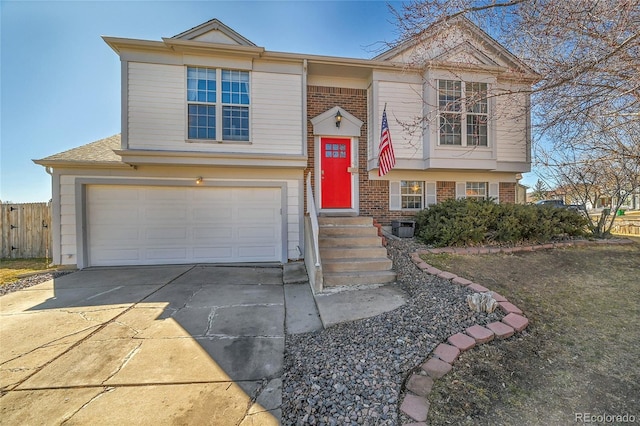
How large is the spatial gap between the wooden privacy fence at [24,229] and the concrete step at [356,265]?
929 centimetres

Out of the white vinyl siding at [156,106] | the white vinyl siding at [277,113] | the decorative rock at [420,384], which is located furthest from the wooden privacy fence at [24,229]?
the decorative rock at [420,384]

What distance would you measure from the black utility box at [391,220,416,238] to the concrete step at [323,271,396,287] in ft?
8.02

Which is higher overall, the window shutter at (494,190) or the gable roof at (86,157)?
the gable roof at (86,157)

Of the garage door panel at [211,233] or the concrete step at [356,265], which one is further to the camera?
the garage door panel at [211,233]

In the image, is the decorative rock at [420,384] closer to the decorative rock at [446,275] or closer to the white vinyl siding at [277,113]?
the decorative rock at [446,275]

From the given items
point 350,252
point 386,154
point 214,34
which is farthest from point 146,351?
point 214,34

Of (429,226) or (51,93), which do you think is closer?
(429,226)

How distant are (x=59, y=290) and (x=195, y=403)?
195 inches

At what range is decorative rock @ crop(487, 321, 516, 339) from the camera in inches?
114

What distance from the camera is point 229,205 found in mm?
7121

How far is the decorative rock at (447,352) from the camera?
2.50 m

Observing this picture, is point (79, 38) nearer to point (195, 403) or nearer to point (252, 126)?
point (252, 126)

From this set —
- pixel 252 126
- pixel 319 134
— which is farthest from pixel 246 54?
pixel 319 134

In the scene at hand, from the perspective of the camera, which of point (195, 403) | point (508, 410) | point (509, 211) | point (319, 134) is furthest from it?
point (319, 134)
